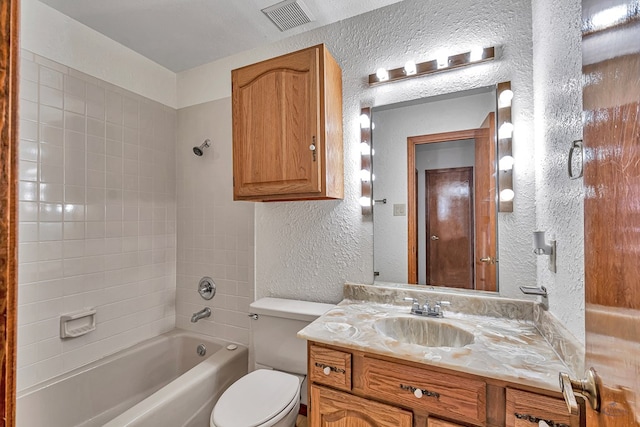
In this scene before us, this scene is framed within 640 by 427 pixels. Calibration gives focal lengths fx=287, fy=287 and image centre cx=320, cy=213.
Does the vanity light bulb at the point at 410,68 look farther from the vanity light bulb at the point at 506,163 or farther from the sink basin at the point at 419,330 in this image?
the sink basin at the point at 419,330

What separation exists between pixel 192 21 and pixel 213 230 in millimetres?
1420

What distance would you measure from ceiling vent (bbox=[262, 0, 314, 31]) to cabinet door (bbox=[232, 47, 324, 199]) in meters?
0.35

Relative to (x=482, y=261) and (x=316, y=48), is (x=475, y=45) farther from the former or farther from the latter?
(x=482, y=261)

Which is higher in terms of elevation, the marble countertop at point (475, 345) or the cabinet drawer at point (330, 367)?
the marble countertop at point (475, 345)

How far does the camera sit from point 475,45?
1.46 meters

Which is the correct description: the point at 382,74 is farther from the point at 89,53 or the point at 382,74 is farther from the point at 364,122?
the point at 89,53

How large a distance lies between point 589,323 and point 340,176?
50.2 inches

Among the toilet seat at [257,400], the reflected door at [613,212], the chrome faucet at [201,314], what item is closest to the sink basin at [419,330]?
the toilet seat at [257,400]

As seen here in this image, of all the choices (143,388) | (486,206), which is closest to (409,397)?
(486,206)

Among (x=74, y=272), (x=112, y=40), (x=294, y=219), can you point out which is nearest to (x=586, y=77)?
(x=294, y=219)

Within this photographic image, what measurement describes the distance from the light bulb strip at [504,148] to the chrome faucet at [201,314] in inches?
81.4

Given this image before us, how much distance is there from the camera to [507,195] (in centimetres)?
139

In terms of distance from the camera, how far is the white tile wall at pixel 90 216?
1.57 meters

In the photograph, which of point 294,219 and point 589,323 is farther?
point 294,219
